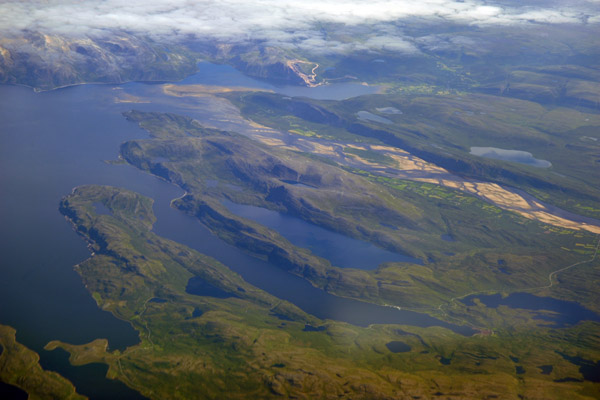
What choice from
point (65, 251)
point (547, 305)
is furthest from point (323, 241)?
point (65, 251)

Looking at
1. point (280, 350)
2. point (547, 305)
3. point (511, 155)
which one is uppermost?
point (280, 350)

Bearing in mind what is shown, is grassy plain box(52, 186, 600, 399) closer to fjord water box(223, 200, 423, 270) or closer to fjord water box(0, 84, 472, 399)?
fjord water box(0, 84, 472, 399)

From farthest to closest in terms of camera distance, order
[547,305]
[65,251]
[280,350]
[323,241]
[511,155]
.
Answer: [511,155] < [323,241] < [65,251] < [547,305] < [280,350]

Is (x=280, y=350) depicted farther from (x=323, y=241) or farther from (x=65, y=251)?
(x=65, y=251)

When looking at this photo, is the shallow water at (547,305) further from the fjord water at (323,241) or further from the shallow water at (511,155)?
the shallow water at (511,155)

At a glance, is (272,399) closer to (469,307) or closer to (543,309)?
(469,307)

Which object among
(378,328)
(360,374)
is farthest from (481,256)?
(360,374)

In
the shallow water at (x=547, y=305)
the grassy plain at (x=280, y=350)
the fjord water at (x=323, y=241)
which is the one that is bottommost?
the shallow water at (x=547, y=305)

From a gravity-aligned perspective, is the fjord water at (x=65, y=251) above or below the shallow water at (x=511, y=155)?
above

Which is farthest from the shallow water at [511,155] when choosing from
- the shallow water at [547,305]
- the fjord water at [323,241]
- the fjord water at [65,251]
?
the fjord water at [65,251]
